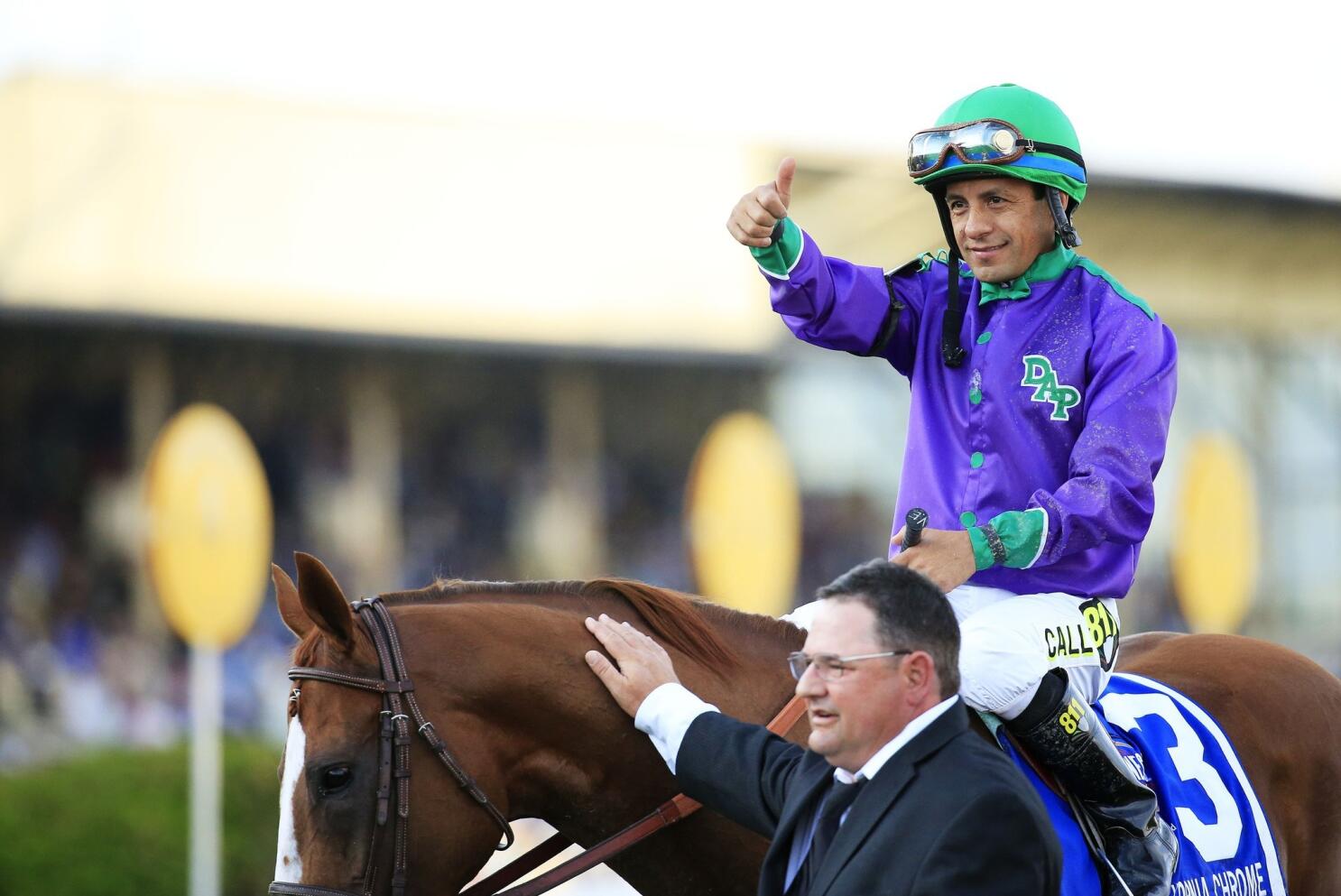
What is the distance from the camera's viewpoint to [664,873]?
2.95 metres

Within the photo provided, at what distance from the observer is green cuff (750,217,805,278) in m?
3.06

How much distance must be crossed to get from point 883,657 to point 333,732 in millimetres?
976

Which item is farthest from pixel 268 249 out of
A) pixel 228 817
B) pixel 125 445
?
pixel 228 817

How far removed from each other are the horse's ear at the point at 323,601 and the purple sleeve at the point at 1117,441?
1.24m

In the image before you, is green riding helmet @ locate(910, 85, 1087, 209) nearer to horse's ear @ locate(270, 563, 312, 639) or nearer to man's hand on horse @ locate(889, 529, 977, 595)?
man's hand on horse @ locate(889, 529, 977, 595)

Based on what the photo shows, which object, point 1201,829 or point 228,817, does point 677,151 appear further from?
point 1201,829

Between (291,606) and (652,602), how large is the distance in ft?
2.26

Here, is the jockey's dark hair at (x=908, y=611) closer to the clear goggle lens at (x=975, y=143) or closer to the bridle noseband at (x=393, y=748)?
the bridle noseband at (x=393, y=748)

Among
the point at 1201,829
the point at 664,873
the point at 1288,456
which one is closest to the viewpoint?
the point at 664,873

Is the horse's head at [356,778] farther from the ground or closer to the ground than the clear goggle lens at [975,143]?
closer to the ground

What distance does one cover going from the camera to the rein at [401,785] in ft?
8.77

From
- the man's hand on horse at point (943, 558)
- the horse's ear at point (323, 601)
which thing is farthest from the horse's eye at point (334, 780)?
the man's hand on horse at point (943, 558)

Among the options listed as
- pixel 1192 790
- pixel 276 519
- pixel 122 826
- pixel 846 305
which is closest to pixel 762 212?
pixel 846 305

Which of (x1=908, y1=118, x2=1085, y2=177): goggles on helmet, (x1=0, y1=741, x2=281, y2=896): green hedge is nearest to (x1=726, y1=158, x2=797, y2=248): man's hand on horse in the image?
(x1=908, y1=118, x2=1085, y2=177): goggles on helmet
